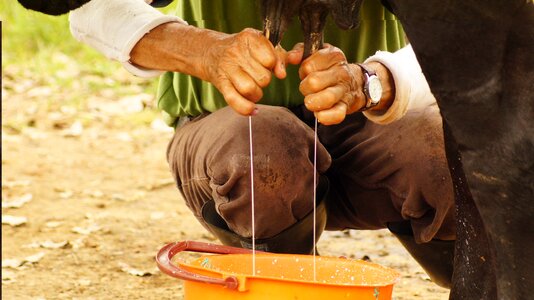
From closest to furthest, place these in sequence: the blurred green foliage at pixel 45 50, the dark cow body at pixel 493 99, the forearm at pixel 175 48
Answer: the dark cow body at pixel 493 99 < the forearm at pixel 175 48 < the blurred green foliage at pixel 45 50

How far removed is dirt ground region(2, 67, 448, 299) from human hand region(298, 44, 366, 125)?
1.43 metres

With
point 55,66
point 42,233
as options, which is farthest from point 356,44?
point 55,66

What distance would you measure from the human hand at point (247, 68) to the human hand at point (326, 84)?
0.21 feet

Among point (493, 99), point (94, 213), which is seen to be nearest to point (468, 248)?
point (493, 99)

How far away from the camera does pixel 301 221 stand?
2.88 metres

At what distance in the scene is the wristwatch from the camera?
2.46 meters

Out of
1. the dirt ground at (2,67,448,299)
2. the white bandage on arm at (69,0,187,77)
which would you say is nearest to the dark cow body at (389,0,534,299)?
the white bandage on arm at (69,0,187,77)

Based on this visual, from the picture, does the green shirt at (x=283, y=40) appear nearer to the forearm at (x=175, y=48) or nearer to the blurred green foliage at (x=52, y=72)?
the forearm at (x=175, y=48)

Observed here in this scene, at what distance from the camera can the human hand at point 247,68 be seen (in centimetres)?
214

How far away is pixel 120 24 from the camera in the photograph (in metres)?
2.63

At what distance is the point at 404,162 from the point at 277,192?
40 centimetres

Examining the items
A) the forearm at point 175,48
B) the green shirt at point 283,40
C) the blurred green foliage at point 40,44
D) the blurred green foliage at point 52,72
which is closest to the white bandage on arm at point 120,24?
the forearm at point 175,48

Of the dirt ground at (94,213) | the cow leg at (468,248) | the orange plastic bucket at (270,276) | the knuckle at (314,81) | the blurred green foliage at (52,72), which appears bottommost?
the dirt ground at (94,213)

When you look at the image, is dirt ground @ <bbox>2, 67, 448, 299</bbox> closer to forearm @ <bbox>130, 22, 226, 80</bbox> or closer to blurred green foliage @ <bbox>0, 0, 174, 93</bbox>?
blurred green foliage @ <bbox>0, 0, 174, 93</bbox>
